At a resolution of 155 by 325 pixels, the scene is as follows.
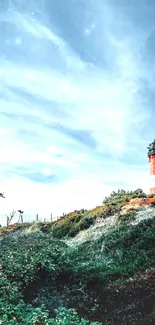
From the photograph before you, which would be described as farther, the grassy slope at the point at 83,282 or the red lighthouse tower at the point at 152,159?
the red lighthouse tower at the point at 152,159

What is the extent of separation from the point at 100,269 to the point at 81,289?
1814mm

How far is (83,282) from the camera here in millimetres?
13414

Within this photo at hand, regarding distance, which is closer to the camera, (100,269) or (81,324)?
(81,324)

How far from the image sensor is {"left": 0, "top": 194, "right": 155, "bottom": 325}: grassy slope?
10680mm

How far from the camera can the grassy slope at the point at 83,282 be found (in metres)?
10.7

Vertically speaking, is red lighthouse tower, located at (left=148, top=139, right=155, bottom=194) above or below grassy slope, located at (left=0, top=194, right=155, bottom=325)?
above

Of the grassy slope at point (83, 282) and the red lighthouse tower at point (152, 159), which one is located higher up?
the red lighthouse tower at point (152, 159)

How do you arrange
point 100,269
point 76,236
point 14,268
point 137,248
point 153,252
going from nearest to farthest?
point 14,268 < point 100,269 < point 153,252 < point 137,248 < point 76,236

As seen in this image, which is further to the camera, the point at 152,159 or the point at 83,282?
the point at 152,159

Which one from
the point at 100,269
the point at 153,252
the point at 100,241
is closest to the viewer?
the point at 100,269

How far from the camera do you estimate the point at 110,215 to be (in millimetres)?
27641

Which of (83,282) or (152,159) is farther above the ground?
(152,159)

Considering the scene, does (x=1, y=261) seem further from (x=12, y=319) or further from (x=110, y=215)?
(x=110, y=215)

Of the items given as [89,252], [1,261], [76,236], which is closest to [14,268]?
[1,261]
